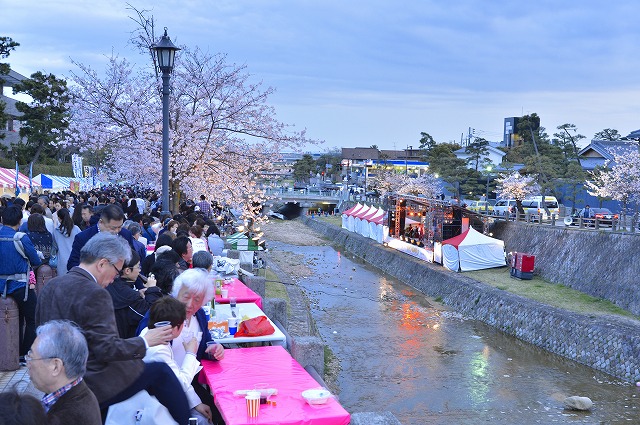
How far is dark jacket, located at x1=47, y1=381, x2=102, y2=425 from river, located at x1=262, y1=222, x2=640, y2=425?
352 inches

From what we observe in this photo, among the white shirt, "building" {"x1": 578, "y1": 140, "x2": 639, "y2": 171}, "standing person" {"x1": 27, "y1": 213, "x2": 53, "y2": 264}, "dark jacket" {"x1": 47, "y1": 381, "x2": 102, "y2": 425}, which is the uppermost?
"building" {"x1": 578, "y1": 140, "x2": 639, "y2": 171}

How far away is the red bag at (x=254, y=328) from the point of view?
6074 mm

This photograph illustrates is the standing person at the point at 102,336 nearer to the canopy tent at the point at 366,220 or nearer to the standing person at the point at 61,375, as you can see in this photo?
the standing person at the point at 61,375

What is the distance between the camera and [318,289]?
78.6ft

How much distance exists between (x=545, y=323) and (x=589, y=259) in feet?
16.3

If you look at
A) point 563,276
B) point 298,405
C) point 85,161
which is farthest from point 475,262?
point 85,161

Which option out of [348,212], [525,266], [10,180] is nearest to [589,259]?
[525,266]

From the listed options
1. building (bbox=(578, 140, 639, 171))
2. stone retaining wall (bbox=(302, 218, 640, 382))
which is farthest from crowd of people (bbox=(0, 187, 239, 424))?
building (bbox=(578, 140, 639, 171))

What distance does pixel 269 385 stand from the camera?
15.3ft

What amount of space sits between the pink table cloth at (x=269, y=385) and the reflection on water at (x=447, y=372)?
20.9ft

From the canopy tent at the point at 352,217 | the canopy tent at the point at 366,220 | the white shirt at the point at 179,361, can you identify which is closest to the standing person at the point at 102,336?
the white shirt at the point at 179,361

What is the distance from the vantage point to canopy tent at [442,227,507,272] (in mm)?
23656

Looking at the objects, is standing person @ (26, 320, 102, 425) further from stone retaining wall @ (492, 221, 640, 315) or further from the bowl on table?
stone retaining wall @ (492, 221, 640, 315)

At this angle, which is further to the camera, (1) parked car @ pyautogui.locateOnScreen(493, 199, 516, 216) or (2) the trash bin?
(1) parked car @ pyautogui.locateOnScreen(493, 199, 516, 216)
